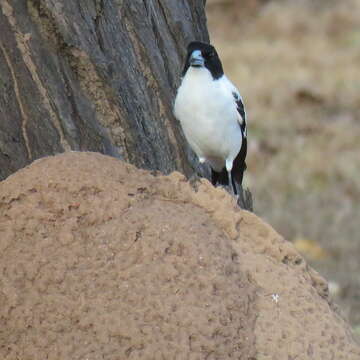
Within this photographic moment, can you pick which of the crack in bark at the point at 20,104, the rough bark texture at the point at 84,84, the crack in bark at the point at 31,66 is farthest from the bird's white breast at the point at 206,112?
the crack in bark at the point at 20,104

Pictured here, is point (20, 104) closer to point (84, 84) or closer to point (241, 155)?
point (84, 84)

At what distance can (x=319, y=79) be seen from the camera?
14250 mm

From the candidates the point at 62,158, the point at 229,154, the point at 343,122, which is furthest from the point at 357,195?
the point at 62,158

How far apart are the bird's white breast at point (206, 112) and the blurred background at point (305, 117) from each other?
4.85ft

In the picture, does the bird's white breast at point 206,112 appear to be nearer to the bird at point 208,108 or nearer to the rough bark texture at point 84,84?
the bird at point 208,108

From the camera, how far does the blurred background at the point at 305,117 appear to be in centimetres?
898

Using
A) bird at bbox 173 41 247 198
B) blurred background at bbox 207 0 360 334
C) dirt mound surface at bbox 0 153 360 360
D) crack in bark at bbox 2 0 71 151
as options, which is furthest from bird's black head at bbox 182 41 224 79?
blurred background at bbox 207 0 360 334

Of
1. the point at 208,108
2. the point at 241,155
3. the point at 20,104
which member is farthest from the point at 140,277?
the point at 241,155

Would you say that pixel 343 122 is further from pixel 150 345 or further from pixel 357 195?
pixel 150 345

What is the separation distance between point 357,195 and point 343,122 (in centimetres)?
263

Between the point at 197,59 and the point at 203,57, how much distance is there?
42mm

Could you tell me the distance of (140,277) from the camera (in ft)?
11.6

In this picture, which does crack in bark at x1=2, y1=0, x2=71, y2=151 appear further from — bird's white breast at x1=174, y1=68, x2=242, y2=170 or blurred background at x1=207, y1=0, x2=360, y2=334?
blurred background at x1=207, y1=0, x2=360, y2=334

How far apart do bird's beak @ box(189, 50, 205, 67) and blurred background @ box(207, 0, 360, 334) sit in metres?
1.81
